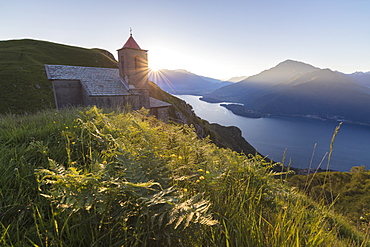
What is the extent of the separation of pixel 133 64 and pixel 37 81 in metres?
41.0

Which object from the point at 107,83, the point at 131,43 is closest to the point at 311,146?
the point at 131,43

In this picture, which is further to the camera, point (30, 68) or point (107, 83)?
point (30, 68)

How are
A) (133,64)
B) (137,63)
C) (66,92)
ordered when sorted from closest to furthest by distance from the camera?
(66,92) → (133,64) → (137,63)

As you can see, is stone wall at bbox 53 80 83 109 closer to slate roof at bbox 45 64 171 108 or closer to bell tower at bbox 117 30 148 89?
slate roof at bbox 45 64 171 108

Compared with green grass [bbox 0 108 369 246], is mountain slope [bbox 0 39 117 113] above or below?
above

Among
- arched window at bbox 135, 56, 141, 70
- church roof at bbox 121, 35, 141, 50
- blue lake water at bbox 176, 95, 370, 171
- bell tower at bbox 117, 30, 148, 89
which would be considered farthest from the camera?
blue lake water at bbox 176, 95, 370, 171

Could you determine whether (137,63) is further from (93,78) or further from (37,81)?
→ (37,81)

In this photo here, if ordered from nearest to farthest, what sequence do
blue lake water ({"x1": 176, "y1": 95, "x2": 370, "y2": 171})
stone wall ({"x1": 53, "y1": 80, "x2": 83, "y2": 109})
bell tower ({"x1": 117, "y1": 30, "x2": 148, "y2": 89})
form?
1. stone wall ({"x1": 53, "y1": 80, "x2": 83, "y2": 109})
2. bell tower ({"x1": 117, "y1": 30, "x2": 148, "y2": 89})
3. blue lake water ({"x1": 176, "y1": 95, "x2": 370, "y2": 171})

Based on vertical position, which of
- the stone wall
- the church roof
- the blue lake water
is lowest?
the blue lake water

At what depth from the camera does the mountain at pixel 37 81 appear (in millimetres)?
39656

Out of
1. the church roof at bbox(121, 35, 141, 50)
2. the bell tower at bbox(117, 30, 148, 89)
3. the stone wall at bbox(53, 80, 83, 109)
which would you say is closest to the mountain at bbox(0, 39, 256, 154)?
the stone wall at bbox(53, 80, 83, 109)

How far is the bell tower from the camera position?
24344 millimetres

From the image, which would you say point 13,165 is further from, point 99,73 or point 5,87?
point 5,87

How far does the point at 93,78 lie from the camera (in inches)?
933
